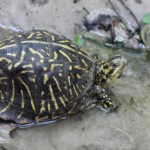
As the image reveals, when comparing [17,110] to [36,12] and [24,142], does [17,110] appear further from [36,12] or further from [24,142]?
[36,12]

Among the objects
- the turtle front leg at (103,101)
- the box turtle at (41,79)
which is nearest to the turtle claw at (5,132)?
the box turtle at (41,79)

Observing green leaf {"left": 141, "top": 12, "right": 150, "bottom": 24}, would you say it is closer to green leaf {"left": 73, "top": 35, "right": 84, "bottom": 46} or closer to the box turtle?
green leaf {"left": 73, "top": 35, "right": 84, "bottom": 46}

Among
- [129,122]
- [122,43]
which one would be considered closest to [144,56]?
[122,43]

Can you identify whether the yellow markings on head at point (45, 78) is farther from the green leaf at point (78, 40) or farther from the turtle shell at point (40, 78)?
the green leaf at point (78, 40)

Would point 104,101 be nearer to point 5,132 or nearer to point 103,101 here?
point 103,101

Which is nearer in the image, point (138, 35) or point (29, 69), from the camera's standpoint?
point (29, 69)

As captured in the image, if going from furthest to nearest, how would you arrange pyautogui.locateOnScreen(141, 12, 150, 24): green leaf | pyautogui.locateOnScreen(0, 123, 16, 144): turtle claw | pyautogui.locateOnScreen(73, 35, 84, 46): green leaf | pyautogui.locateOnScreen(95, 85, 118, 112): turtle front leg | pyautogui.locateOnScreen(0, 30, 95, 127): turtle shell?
pyautogui.locateOnScreen(141, 12, 150, 24): green leaf → pyautogui.locateOnScreen(73, 35, 84, 46): green leaf → pyautogui.locateOnScreen(95, 85, 118, 112): turtle front leg → pyautogui.locateOnScreen(0, 123, 16, 144): turtle claw → pyautogui.locateOnScreen(0, 30, 95, 127): turtle shell

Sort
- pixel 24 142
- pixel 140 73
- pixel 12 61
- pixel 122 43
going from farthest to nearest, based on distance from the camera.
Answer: pixel 122 43 → pixel 140 73 → pixel 24 142 → pixel 12 61

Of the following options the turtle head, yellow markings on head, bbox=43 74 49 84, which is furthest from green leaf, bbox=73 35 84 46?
yellow markings on head, bbox=43 74 49 84
